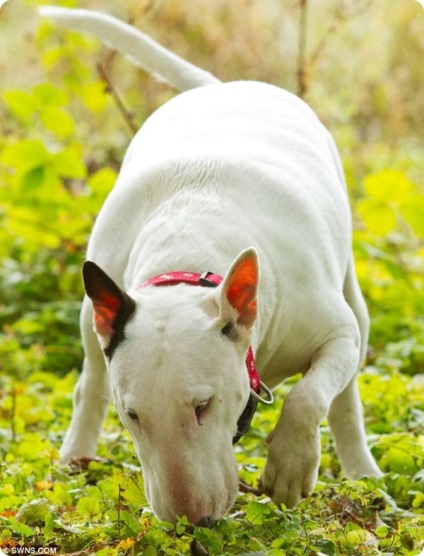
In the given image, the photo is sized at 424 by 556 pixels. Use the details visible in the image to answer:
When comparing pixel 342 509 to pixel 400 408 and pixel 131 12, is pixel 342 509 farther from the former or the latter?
pixel 131 12

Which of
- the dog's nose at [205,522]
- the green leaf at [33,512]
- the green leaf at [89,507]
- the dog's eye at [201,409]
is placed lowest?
the green leaf at [33,512]

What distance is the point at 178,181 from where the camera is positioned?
159 inches

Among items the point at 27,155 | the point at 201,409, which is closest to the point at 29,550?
the point at 201,409

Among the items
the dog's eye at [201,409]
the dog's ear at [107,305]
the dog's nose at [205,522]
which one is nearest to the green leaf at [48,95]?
the dog's ear at [107,305]

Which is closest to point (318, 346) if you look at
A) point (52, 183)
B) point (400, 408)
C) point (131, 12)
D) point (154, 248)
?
point (154, 248)

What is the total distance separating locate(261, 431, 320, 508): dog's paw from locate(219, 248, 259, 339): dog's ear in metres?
0.52

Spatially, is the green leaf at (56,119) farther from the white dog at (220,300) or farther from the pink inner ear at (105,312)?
the pink inner ear at (105,312)

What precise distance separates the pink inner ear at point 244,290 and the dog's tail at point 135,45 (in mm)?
2563

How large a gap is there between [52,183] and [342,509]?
4750mm

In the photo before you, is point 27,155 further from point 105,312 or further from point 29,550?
point 29,550

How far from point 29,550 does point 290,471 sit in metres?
0.97

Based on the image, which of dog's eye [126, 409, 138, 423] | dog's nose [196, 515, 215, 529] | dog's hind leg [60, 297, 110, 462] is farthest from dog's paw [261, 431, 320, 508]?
dog's hind leg [60, 297, 110, 462]

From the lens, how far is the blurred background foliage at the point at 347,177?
4008 mm

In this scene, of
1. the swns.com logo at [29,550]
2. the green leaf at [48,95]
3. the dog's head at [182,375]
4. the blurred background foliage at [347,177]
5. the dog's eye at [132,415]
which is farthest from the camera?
the green leaf at [48,95]
